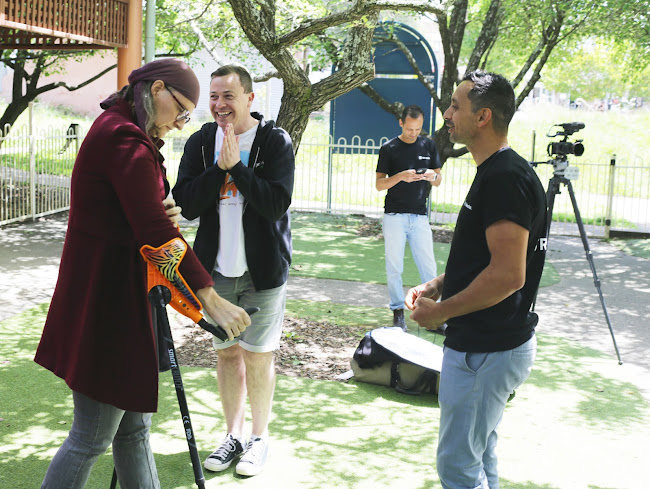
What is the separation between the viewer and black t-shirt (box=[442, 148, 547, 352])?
2637mm

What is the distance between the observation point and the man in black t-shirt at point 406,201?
7016mm

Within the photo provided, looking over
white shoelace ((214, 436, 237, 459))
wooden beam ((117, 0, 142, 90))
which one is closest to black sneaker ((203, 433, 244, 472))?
white shoelace ((214, 436, 237, 459))

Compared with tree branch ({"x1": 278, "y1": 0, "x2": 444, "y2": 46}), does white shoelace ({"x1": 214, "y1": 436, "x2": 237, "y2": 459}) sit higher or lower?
lower

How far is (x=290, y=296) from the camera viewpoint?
8.47 meters

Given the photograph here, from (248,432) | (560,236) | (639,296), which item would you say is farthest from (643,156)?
(248,432)

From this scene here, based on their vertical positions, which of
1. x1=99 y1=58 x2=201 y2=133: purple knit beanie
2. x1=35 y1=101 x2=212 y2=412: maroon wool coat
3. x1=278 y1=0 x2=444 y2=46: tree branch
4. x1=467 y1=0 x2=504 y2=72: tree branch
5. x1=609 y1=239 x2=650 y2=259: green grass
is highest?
x1=467 y1=0 x2=504 y2=72: tree branch

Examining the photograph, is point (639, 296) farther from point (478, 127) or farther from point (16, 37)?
point (16, 37)

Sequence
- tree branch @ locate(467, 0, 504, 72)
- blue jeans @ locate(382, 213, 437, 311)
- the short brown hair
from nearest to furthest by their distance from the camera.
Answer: the short brown hair → blue jeans @ locate(382, 213, 437, 311) → tree branch @ locate(467, 0, 504, 72)

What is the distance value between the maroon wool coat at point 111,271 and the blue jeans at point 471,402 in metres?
1.01

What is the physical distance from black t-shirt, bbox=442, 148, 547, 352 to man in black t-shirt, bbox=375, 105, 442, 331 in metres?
4.09

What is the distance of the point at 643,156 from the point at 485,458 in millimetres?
22765

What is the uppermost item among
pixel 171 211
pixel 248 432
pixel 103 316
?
pixel 171 211

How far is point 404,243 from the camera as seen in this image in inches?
279

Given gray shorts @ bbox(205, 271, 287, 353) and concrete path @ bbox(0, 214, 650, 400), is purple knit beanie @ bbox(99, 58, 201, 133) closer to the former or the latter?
gray shorts @ bbox(205, 271, 287, 353)
